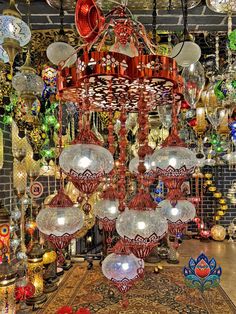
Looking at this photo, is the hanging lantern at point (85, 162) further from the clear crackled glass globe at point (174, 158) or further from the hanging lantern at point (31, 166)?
the hanging lantern at point (31, 166)

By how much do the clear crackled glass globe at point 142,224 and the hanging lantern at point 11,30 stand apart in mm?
1114

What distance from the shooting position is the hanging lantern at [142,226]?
1.06m

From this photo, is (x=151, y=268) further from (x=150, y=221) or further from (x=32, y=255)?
(x=150, y=221)

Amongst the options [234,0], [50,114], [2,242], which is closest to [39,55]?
[50,114]

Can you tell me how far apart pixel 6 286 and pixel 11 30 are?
6.74ft

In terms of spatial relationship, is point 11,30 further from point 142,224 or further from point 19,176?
point 19,176

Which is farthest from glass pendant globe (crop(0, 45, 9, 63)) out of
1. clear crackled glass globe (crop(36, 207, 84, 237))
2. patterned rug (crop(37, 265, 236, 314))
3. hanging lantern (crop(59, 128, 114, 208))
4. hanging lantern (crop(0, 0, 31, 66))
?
patterned rug (crop(37, 265, 236, 314))

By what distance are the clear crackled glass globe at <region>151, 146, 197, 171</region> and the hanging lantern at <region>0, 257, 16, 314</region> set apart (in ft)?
6.24

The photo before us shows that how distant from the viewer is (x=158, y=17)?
81.9 inches

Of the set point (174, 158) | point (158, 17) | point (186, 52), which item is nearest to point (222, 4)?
point (186, 52)

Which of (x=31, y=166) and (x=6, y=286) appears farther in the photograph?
(x=31, y=166)

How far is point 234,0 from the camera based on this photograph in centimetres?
157

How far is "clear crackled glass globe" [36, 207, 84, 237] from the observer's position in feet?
Answer: 3.93

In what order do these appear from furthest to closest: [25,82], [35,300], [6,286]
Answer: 1. [35,300]
2. [6,286]
3. [25,82]
